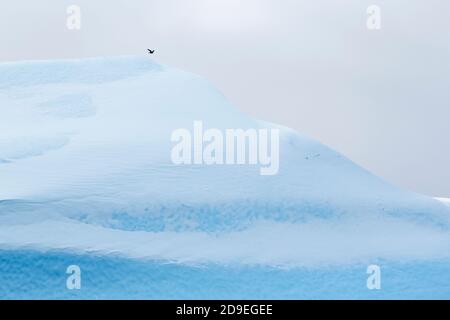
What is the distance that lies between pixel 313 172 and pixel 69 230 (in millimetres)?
7787

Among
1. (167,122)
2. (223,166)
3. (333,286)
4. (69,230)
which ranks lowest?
(333,286)

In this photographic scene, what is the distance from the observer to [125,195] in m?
17.5

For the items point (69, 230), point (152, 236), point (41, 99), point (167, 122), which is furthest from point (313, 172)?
point (41, 99)

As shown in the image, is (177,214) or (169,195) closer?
(177,214)

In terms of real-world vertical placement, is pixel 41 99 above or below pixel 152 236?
above

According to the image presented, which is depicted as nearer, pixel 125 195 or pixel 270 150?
pixel 125 195

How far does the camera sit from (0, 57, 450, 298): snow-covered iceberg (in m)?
14.9

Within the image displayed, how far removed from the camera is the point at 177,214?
17438 mm

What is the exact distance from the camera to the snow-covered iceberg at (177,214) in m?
14.9

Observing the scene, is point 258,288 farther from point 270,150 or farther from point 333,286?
point 270,150

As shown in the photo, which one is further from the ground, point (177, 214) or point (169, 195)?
point (169, 195)

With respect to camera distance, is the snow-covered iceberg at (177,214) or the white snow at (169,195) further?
the white snow at (169,195)

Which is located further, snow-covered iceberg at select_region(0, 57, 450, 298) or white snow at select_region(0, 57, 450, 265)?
white snow at select_region(0, 57, 450, 265)
